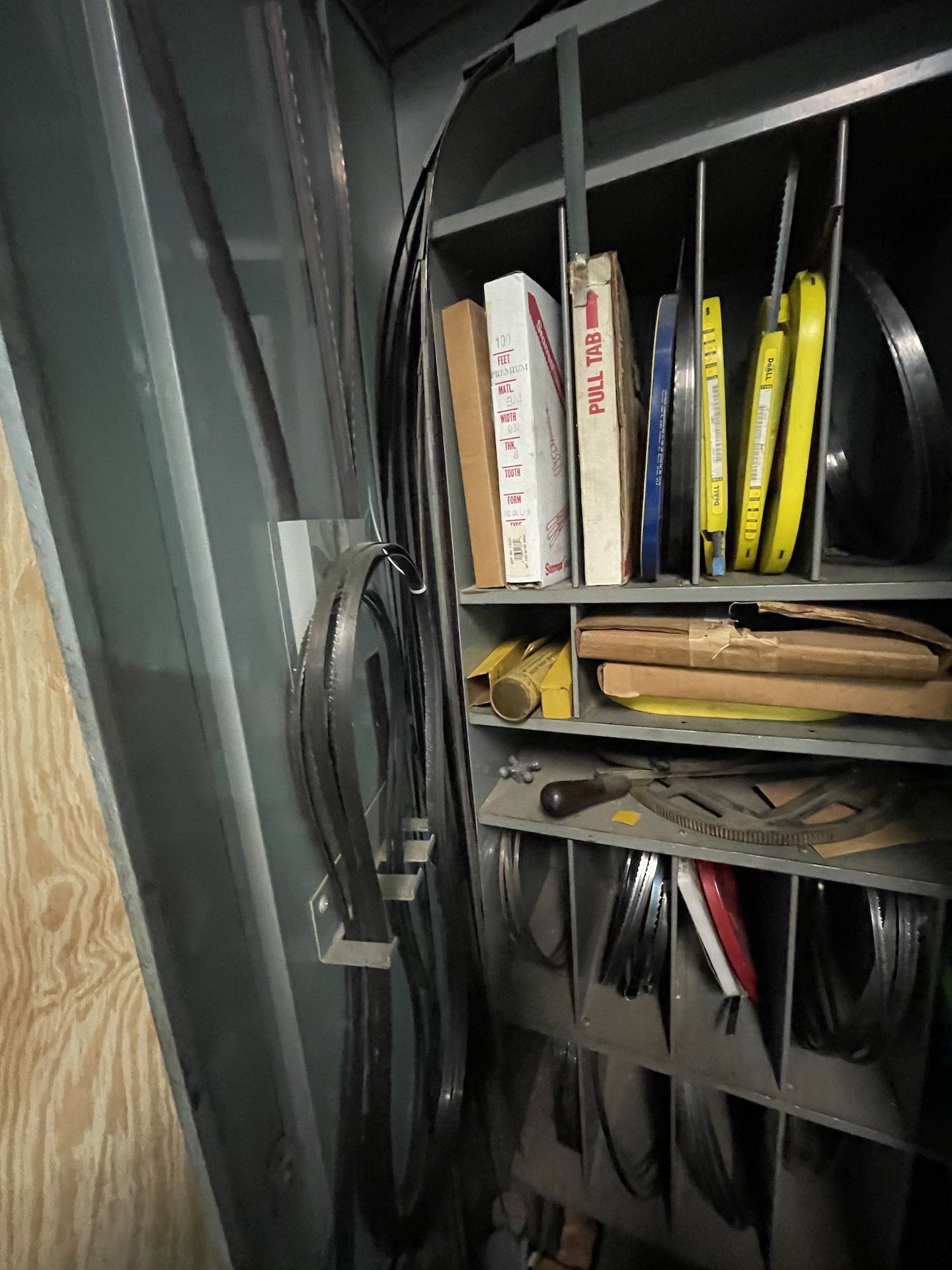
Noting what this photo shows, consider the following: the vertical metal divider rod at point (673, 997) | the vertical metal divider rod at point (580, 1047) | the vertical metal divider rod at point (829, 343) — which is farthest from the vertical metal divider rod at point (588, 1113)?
the vertical metal divider rod at point (829, 343)

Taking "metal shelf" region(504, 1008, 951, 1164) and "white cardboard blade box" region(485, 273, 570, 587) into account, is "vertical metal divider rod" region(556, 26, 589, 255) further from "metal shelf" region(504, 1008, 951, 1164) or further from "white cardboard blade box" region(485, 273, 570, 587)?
"metal shelf" region(504, 1008, 951, 1164)

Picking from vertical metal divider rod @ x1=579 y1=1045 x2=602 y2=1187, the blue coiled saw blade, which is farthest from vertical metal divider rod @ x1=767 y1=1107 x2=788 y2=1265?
the blue coiled saw blade

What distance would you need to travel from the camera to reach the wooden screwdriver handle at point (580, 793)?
0.84 metres

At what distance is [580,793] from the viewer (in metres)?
0.87

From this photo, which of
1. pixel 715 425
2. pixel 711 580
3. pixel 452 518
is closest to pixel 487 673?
pixel 452 518

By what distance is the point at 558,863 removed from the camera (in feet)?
3.54

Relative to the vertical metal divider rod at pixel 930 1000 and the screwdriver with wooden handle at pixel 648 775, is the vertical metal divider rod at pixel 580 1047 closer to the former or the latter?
the screwdriver with wooden handle at pixel 648 775

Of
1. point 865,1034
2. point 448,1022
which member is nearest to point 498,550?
point 448,1022

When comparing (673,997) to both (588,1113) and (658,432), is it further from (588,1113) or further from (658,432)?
(658,432)

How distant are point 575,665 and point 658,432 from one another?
363mm

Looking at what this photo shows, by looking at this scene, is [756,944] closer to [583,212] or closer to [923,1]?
[583,212]

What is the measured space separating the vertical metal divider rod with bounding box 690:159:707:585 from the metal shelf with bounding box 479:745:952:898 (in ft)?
1.39

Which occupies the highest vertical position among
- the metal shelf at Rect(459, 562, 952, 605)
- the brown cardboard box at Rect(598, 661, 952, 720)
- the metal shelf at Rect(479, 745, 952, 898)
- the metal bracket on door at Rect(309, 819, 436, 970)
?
the metal shelf at Rect(459, 562, 952, 605)

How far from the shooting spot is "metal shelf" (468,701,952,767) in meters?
0.64
